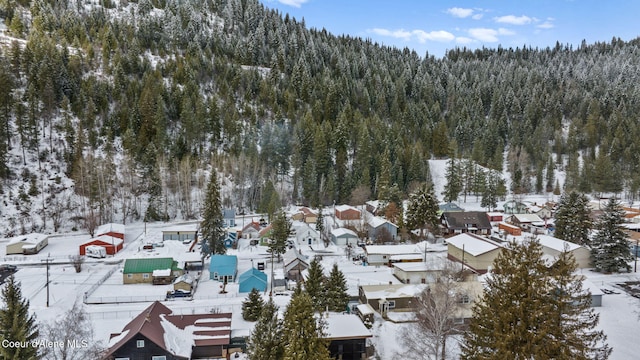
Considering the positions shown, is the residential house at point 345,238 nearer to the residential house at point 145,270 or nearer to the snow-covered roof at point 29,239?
the residential house at point 145,270

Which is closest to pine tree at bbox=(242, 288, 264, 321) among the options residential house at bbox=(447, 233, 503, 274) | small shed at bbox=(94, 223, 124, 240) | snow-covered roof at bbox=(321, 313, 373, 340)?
snow-covered roof at bbox=(321, 313, 373, 340)

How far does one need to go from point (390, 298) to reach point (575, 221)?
26.9 m

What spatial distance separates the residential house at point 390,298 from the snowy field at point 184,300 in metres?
1.56

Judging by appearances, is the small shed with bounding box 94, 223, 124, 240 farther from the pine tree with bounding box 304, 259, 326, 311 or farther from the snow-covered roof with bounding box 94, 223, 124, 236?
Answer: the pine tree with bounding box 304, 259, 326, 311

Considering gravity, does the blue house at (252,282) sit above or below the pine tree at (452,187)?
below

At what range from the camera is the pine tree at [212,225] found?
41750 mm

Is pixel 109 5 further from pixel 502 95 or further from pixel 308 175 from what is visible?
pixel 502 95

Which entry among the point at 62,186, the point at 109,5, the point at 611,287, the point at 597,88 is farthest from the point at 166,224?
the point at 597,88

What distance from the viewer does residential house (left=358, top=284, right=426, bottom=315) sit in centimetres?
3000

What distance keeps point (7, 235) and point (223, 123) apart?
3673 centimetres

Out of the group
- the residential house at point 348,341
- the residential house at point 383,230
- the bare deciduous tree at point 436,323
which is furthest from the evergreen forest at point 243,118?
the bare deciduous tree at point 436,323

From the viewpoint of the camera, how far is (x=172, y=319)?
82.8 feet

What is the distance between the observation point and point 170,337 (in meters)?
23.0

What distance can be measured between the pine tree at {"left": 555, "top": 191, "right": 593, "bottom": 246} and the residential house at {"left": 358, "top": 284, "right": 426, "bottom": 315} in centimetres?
2390
